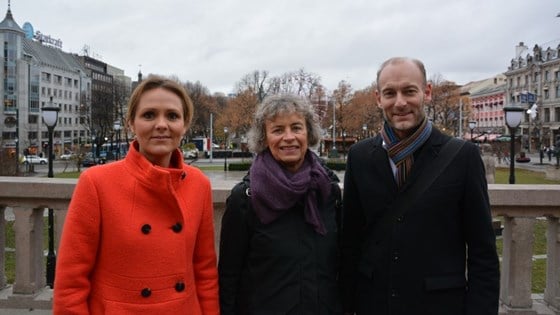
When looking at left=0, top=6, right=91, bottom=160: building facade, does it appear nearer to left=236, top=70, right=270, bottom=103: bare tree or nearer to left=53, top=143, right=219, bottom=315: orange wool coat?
left=236, top=70, right=270, bottom=103: bare tree

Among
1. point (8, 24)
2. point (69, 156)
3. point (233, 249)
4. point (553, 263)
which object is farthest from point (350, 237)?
point (8, 24)

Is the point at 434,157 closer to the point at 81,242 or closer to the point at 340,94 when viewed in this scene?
the point at 81,242

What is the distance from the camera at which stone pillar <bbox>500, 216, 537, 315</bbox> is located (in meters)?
3.74

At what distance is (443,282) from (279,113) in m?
1.26

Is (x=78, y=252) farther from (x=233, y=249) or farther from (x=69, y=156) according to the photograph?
(x=69, y=156)

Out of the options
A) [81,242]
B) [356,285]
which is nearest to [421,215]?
[356,285]

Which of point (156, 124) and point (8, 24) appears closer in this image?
point (156, 124)

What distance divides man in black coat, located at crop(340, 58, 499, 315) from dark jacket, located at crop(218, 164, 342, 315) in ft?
0.81

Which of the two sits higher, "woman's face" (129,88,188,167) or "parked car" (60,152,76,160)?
"woman's face" (129,88,188,167)

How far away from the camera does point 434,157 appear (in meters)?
2.40

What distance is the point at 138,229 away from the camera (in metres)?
2.18

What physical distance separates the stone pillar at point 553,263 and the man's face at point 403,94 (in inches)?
87.0

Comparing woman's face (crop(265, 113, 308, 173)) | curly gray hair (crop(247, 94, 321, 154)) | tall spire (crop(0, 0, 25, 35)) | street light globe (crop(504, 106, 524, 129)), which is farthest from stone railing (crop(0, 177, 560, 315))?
tall spire (crop(0, 0, 25, 35))

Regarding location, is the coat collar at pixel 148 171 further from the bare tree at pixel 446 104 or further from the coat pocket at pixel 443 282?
the bare tree at pixel 446 104
